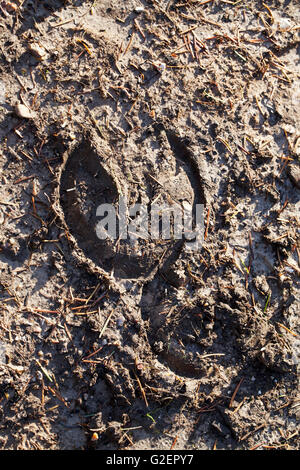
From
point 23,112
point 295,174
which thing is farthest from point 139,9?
point 295,174

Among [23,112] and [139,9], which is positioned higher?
[139,9]

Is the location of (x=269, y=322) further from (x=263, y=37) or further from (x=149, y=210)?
(x=263, y=37)

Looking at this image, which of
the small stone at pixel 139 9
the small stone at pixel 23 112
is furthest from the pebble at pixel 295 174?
the small stone at pixel 23 112

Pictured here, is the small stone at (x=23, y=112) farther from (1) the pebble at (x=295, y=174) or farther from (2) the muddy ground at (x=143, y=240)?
(1) the pebble at (x=295, y=174)

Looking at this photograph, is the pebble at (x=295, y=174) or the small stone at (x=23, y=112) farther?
the pebble at (x=295, y=174)

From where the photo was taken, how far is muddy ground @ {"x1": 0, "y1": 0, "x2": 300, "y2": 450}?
9.01 ft

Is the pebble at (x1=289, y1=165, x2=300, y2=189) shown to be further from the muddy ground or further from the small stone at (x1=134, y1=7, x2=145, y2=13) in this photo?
the small stone at (x1=134, y1=7, x2=145, y2=13)

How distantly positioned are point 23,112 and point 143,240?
111 centimetres

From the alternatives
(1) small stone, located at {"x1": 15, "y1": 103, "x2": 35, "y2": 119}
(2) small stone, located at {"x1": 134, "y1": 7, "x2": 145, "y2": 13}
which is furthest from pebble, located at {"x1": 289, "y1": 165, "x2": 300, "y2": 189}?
(1) small stone, located at {"x1": 15, "y1": 103, "x2": 35, "y2": 119}

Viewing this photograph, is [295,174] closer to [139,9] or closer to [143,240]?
[143,240]

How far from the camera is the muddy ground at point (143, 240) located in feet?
9.01

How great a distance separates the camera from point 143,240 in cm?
283

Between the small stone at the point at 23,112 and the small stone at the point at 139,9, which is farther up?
the small stone at the point at 139,9

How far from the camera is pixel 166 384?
2.80m
